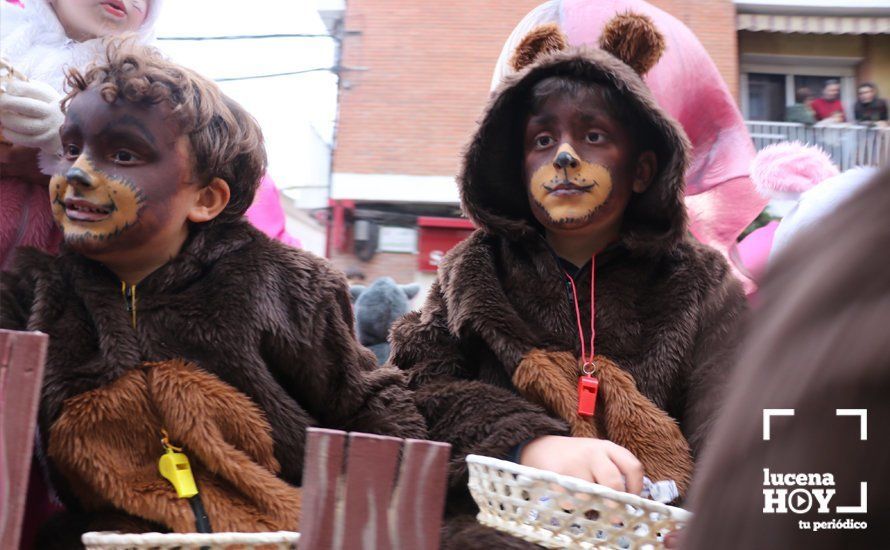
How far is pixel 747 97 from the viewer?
32.8 ft

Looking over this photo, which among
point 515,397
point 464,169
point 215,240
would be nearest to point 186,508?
point 215,240

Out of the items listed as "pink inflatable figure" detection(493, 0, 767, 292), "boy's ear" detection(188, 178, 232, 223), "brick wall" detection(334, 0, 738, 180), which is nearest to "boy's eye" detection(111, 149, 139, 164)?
"boy's ear" detection(188, 178, 232, 223)

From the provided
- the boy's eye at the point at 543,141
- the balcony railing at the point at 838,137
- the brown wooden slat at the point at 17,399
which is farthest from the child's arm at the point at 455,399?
the balcony railing at the point at 838,137

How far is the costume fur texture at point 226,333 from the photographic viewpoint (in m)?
1.52

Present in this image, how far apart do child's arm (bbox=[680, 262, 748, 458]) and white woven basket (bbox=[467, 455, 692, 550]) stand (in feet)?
1.23

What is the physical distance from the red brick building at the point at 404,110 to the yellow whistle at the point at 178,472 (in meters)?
8.20

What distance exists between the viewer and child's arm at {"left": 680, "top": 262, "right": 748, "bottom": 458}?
5.21ft

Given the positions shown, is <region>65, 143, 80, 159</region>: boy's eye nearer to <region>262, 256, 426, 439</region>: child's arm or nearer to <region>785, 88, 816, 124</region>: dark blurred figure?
<region>262, 256, 426, 439</region>: child's arm

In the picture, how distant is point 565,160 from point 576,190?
6 centimetres

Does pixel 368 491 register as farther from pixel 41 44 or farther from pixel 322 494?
pixel 41 44

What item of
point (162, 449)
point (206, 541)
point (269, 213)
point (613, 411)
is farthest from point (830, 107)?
point (206, 541)

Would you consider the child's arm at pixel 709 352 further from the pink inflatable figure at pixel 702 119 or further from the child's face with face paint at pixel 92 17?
the child's face with face paint at pixel 92 17

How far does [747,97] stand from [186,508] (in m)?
9.48

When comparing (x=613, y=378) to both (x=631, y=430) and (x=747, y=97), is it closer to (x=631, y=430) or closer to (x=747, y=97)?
(x=631, y=430)
